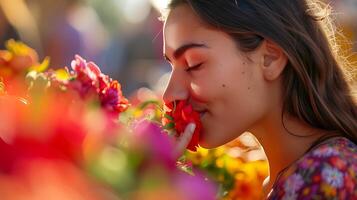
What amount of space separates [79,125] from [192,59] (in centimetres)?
73

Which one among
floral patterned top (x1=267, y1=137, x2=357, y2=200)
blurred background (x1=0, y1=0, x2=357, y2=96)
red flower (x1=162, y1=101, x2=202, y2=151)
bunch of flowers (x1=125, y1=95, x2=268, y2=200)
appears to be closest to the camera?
floral patterned top (x1=267, y1=137, x2=357, y2=200)

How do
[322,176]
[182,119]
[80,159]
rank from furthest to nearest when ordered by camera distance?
[182,119]
[322,176]
[80,159]

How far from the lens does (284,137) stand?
1534mm

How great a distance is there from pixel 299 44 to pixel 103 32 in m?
4.43

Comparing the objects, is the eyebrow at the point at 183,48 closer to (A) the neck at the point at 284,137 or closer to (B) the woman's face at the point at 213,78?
(B) the woman's face at the point at 213,78

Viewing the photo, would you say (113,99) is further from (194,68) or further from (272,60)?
(272,60)

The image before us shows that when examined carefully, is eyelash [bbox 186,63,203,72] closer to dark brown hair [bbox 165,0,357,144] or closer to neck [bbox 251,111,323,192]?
dark brown hair [bbox 165,0,357,144]

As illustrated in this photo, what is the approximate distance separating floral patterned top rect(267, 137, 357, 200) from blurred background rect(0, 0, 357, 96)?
2074 millimetres

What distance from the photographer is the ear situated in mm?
1494

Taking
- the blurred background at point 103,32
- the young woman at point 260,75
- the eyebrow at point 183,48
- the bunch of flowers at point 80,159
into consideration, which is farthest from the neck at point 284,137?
the blurred background at point 103,32

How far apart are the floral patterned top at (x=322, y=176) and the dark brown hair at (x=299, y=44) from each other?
0.53 ft

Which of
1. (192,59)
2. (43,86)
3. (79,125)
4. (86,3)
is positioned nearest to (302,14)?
(192,59)

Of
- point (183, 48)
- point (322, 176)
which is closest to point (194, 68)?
point (183, 48)

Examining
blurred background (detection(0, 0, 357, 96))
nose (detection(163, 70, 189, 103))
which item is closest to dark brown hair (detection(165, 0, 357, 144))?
nose (detection(163, 70, 189, 103))
